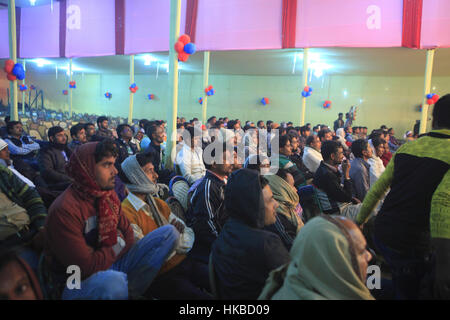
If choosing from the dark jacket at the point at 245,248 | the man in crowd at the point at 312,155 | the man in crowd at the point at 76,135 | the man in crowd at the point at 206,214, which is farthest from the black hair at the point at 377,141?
the man in crowd at the point at 76,135

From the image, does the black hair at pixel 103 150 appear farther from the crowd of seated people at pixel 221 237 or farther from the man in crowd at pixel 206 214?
the man in crowd at pixel 206 214

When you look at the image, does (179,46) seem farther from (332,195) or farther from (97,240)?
(97,240)

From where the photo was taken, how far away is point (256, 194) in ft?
5.76

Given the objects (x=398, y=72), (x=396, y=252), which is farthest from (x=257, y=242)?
(x=398, y=72)

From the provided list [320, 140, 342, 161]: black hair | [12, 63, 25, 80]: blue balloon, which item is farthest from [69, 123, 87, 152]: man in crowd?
[320, 140, 342, 161]: black hair

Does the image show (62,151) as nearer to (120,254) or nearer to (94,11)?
(120,254)

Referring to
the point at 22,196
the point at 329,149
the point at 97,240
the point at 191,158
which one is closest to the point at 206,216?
the point at 97,240

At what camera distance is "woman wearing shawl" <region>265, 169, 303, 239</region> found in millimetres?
2695

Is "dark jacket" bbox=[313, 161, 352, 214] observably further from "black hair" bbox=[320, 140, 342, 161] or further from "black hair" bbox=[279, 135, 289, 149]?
"black hair" bbox=[279, 135, 289, 149]

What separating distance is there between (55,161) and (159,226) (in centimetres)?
244

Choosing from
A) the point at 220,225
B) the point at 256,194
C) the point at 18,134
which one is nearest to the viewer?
the point at 256,194

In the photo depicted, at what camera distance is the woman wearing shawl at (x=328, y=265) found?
4.13ft

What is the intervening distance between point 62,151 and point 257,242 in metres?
3.63
